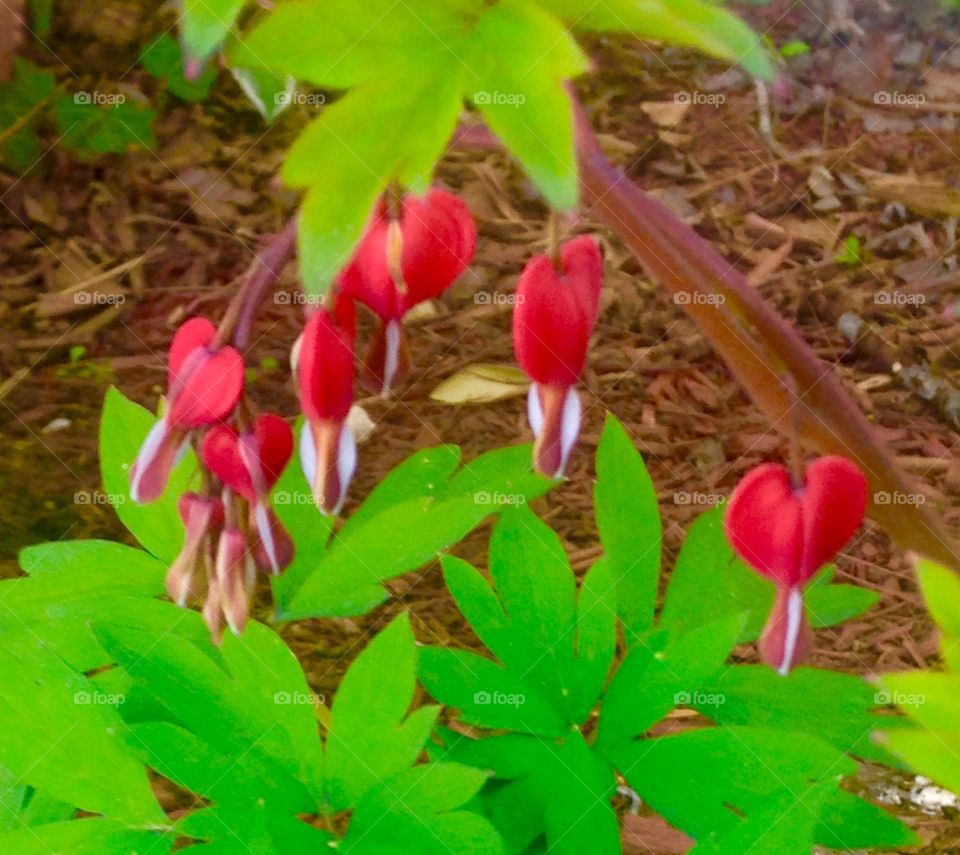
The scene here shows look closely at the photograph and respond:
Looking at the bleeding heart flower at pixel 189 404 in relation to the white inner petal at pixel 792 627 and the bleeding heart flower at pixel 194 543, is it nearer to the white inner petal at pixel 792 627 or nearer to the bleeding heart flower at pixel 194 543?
the bleeding heart flower at pixel 194 543

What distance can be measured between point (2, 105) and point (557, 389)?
50cm

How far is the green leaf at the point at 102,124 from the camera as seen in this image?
2.45 feet

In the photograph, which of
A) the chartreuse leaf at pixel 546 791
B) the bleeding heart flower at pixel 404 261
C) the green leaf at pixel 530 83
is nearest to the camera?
the green leaf at pixel 530 83

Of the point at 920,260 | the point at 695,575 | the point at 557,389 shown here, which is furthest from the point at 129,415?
the point at 920,260

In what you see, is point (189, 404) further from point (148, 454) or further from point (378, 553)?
point (378, 553)

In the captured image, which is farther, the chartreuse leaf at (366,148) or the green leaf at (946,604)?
the green leaf at (946,604)

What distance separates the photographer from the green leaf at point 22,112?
0.75 metres

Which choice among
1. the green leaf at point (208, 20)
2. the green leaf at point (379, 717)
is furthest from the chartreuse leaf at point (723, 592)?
the green leaf at point (208, 20)

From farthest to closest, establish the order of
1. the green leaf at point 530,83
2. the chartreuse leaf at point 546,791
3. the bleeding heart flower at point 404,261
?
the chartreuse leaf at point 546,791 → the bleeding heart flower at point 404,261 → the green leaf at point 530,83

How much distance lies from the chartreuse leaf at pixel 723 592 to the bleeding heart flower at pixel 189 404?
400mm

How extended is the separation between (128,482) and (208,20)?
40cm

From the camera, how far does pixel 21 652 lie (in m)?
0.75

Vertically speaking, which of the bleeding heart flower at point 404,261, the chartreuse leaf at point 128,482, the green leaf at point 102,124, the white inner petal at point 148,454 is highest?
the green leaf at point 102,124

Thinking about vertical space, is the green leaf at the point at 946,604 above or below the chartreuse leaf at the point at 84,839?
above
